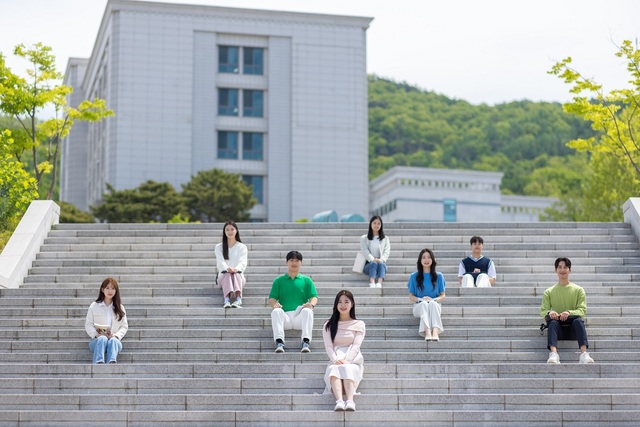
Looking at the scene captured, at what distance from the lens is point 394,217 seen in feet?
164

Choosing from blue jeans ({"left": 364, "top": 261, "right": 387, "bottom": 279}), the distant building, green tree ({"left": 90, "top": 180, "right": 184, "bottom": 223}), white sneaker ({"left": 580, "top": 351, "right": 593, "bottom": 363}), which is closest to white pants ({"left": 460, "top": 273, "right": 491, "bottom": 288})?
blue jeans ({"left": 364, "top": 261, "right": 387, "bottom": 279})

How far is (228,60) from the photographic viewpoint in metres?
50.7

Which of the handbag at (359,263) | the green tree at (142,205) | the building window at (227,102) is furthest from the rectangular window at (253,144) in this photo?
the handbag at (359,263)

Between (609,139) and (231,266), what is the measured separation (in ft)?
42.1

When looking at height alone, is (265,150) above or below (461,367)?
above

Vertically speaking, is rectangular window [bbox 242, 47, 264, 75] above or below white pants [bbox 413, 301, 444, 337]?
above

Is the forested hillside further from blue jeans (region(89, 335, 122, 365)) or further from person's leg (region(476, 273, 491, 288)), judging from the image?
blue jeans (region(89, 335, 122, 365))

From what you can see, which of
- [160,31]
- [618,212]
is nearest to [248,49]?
[160,31]

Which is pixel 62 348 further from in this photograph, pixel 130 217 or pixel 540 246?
pixel 130 217

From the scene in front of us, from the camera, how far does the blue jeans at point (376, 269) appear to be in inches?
572

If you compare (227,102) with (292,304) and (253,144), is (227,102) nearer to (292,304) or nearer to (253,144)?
(253,144)

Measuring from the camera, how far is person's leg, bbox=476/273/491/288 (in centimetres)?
1391

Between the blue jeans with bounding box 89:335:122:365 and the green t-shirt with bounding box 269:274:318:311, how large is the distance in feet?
6.47

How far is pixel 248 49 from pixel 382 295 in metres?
38.9
